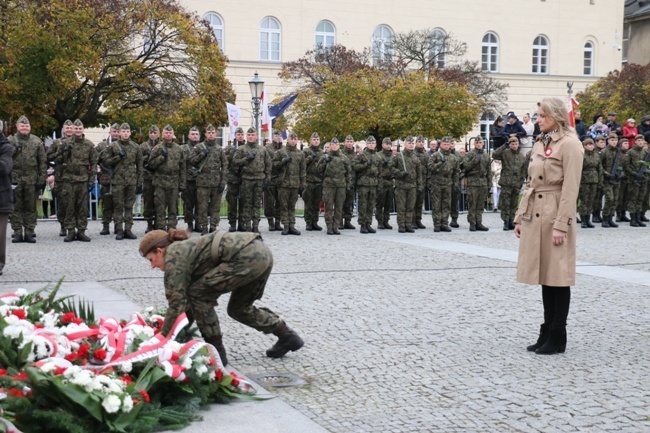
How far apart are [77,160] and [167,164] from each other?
1706 mm

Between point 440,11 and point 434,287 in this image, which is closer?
point 434,287

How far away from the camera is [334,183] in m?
19.9

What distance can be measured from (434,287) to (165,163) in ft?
26.6

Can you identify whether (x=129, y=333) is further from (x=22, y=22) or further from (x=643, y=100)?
(x=643, y=100)

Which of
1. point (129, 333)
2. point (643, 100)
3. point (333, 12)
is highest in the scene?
point (333, 12)

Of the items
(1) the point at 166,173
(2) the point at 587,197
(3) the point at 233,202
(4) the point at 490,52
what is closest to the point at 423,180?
(2) the point at 587,197

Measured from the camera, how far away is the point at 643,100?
1738 inches

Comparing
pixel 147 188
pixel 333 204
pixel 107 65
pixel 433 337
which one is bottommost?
pixel 433 337

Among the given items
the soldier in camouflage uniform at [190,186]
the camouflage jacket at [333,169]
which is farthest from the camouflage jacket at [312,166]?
the soldier in camouflage uniform at [190,186]

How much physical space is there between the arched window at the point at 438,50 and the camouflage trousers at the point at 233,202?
91.6 feet

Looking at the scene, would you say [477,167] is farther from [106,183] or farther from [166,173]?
[106,183]

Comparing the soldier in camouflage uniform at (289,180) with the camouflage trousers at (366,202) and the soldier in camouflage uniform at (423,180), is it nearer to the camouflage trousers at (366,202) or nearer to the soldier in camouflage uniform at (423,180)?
the camouflage trousers at (366,202)

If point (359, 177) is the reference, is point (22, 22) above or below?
above

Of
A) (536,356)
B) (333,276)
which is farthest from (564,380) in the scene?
(333,276)
